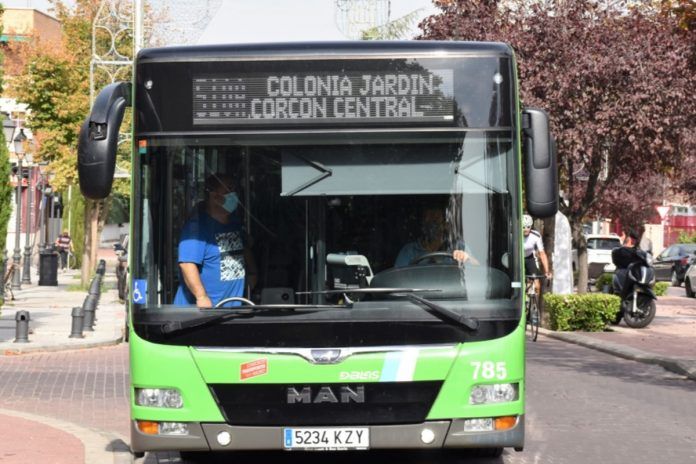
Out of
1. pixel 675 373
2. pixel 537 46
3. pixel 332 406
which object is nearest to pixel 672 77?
pixel 537 46

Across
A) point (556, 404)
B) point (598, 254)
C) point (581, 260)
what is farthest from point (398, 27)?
point (556, 404)

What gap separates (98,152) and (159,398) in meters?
1.46

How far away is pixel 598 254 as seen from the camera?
47531mm

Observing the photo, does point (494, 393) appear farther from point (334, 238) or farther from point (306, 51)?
point (306, 51)

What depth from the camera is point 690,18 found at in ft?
48.4

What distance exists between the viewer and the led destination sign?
26.9 ft

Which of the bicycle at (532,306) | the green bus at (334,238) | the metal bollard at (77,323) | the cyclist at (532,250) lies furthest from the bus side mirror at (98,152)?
the cyclist at (532,250)

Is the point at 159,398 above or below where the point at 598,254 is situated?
below

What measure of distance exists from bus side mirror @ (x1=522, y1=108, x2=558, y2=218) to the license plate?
161 cm

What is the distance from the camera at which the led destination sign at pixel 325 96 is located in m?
8.19

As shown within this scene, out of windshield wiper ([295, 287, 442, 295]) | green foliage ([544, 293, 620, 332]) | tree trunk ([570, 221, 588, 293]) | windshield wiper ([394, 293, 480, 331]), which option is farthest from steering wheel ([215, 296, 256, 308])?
tree trunk ([570, 221, 588, 293])

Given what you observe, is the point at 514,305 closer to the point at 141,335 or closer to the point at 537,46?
the point at 141,335

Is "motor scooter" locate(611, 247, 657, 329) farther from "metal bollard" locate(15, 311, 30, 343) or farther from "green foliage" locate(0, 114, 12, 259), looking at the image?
"green foliage" locate(0, 114, 12, 259)

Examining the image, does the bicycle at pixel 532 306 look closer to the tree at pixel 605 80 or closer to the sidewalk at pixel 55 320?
the tree at pixel 605 80
